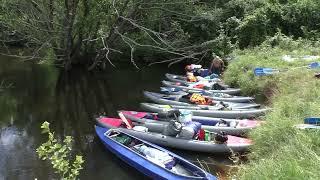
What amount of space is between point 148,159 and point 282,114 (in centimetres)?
263

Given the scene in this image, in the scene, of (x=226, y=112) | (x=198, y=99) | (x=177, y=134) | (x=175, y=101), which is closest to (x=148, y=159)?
(x=177, y=134)

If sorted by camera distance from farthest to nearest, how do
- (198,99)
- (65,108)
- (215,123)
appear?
1. (65,108)
2. (198,99)
3. (215,123)

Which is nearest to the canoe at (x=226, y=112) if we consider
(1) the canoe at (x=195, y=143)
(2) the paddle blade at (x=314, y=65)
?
(1) the canoe at (x=195, y=143)

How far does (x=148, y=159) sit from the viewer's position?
8.38m

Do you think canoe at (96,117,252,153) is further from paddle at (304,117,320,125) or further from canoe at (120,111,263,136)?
paddle at (304,117,320,125)

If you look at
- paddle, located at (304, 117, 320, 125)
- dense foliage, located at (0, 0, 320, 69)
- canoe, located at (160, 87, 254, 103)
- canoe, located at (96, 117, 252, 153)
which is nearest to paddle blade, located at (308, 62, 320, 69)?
canoe, located at (160, 87, 254, 103)

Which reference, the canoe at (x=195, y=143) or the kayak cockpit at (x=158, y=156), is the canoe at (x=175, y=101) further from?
the kayak cockpit at (x=158, y=156)

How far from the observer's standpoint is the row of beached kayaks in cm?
827

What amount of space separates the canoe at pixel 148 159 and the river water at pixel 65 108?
26 centimetres

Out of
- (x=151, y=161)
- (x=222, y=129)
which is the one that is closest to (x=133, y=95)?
(x=222, y=129)

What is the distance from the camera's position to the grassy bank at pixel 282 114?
457 cm

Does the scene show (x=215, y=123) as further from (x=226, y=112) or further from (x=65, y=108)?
(x=65, y=108)

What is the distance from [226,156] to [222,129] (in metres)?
0.80

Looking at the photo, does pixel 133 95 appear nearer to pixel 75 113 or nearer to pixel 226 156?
pixel 75 113
